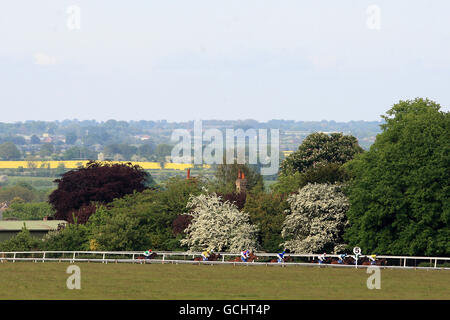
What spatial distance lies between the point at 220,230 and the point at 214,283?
24.0m

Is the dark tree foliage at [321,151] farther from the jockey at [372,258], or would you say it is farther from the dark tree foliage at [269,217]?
the jockey at [372,258]

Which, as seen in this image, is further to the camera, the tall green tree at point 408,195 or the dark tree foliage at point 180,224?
the dark tree foliage at point 180,224

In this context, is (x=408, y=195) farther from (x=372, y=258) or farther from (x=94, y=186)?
(x=94, y=186)

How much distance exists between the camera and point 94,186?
8844cm

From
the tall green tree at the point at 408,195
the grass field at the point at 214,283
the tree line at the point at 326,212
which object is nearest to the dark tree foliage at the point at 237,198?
the tree line at the point at 326,212

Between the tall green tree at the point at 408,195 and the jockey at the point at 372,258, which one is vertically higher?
the tall green tree at the point at 408,195

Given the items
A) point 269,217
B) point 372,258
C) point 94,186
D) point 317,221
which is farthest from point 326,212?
point 94,186

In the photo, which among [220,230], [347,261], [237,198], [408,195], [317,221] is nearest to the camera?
[347,261]

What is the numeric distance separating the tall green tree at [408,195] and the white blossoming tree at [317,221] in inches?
55.3

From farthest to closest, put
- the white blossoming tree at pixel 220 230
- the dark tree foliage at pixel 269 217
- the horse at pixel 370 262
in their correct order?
the dark tree foliage at pixel 269 217 → the white blossoming tree at pixel 220 230 → the horse at pixel 370 262

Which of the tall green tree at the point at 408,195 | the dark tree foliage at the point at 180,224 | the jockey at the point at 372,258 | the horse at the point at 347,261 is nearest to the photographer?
the jockey at the point at 372,258

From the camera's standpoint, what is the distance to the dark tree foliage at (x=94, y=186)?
8675 centimetres
